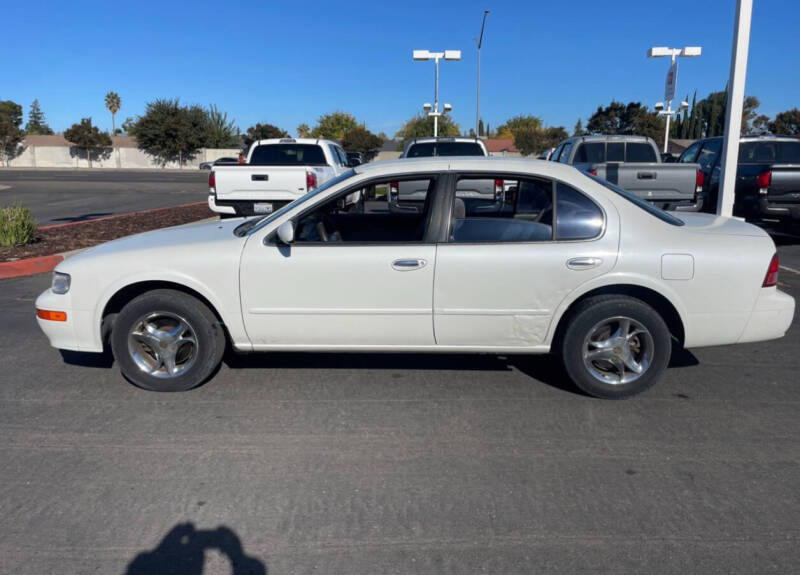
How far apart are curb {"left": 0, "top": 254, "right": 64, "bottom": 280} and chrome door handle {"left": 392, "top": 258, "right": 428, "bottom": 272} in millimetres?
6993

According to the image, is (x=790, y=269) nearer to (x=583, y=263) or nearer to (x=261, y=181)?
(x=583, y=263)

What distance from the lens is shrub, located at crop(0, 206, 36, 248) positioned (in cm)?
1040

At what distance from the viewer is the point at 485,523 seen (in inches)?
129

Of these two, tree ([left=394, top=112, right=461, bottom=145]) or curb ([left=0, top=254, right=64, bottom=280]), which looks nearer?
curb ([left=0, top=254, right=64, bottom=280])

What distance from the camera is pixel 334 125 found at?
8038 cm

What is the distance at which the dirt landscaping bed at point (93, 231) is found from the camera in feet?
34.5

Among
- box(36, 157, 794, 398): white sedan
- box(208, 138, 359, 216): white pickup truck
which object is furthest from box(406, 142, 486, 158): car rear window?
box(36, 157, 794, 398): white sedan

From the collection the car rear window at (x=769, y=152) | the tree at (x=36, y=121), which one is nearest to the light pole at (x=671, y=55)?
the car rear window at (x=769, y=152)

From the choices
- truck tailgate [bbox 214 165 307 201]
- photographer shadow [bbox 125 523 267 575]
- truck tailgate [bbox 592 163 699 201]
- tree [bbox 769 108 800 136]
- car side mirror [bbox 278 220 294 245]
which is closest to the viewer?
photographer shadow [bbox 125 523 267 575]

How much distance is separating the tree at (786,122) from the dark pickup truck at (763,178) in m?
57.5

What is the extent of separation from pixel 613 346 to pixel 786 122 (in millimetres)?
73519

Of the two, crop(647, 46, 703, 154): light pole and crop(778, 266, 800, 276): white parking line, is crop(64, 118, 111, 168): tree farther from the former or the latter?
crop(778, 266, 800, 276): white parking line

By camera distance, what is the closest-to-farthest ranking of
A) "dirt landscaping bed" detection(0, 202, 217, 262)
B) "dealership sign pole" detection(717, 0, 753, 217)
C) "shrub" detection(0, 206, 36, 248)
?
"dealership sign pole" detection(717, 0, 753, 217) < "shrub" detection(0, 206, 36, 248) < "dirt landscaping bed" detection(0, 202, 217, 262)

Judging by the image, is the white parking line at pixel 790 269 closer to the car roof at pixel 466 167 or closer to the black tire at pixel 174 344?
the car roof at pixel 466 167
